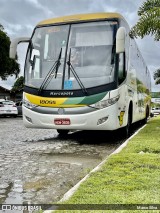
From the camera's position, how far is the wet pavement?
4.87m

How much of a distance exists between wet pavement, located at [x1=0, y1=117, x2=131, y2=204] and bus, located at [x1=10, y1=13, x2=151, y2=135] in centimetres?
81

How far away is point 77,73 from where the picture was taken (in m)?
9.91

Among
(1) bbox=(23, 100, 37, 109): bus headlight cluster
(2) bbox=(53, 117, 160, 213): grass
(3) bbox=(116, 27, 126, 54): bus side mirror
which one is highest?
(3) bbox=(116, 27, 126, 54): bus side mirror

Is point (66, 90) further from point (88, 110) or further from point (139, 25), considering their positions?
point (139, 25)

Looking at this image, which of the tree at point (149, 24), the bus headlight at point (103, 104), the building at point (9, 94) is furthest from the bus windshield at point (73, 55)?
the building at point (9, 94)

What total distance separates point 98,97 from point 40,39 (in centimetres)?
252

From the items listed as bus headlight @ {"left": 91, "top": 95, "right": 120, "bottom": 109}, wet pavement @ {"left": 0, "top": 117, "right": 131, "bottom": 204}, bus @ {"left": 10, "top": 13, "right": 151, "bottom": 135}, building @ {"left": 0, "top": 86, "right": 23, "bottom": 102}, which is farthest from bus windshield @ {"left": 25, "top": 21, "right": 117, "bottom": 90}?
building @ {"left": 0, "top": 86, "right": 23, "bottom": 102}

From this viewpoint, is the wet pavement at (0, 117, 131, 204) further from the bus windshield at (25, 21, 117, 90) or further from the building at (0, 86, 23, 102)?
the building at (0, 86, 23, 102)

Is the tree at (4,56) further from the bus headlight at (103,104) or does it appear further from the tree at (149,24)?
the bus headlight at (103,104)

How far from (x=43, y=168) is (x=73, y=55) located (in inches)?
172

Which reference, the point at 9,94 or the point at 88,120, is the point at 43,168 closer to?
the point at 88,120

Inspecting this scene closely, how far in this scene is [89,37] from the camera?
400 inches

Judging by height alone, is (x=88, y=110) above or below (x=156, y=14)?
below

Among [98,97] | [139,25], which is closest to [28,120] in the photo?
[98,97]
